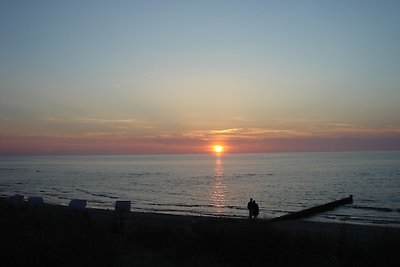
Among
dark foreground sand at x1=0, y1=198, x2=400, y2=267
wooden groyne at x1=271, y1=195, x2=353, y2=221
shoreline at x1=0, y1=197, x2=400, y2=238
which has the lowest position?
wooden groyne at x1=271, y1=195, x2=353, y2=221

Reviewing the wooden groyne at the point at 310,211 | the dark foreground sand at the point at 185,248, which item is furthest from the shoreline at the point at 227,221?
the wooden groyne at the point at 310,211

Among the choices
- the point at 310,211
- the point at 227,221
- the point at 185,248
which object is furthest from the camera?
the point at 310,211

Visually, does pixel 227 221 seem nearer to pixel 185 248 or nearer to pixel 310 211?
pixel 185 248

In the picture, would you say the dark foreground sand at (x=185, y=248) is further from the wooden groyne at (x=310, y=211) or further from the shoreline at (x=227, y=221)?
the wooden groyne at (x=310, y=211)

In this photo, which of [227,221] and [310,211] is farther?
[310,211]

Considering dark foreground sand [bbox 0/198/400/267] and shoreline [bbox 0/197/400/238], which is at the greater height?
dark foreground sand [bbox 0/198/400/267]

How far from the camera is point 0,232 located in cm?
970

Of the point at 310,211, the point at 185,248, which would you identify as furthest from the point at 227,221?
the point at 310,211

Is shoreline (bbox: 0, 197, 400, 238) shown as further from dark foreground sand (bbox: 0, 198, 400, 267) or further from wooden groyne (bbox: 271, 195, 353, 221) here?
wooden groyne (bbox: 271, 195, 353, 221)

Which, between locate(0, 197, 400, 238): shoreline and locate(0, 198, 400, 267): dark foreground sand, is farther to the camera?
locate(0, 197, 400, 238): shoreline

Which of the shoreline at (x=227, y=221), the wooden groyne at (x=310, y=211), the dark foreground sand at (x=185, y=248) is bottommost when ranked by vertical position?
the wooden groyne at (x=310, y=211)

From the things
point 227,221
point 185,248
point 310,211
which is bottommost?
point 310,211

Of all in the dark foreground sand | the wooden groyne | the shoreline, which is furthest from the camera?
the wooden groyne

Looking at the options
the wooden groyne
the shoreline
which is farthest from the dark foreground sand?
the wooden groyne
